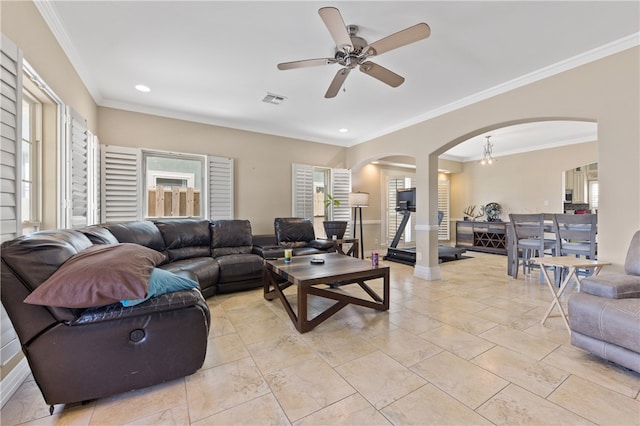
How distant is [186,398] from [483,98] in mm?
4432

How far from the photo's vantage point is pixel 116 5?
2.09m

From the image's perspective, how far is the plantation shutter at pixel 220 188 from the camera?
4633 millimetres

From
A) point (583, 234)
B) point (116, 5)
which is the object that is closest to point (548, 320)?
point (583, 234)

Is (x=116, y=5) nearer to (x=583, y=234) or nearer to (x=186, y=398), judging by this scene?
(x=186, y=398)

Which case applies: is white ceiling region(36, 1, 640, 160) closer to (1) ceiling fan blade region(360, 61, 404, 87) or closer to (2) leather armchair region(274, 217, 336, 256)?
(1) ceiling fan blade region(360, 61, 404, 87)

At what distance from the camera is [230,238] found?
4.18 meters

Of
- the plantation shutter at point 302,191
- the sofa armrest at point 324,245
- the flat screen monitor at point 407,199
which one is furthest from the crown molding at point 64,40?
the flat screen monitor at point 407,199

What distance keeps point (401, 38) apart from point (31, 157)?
321 centimetres

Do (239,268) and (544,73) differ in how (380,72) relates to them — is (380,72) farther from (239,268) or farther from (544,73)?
(239,268)

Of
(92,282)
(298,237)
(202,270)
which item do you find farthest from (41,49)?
(298,237)

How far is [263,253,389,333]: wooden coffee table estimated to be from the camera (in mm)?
2443

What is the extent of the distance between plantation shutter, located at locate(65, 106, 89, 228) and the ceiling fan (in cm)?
217

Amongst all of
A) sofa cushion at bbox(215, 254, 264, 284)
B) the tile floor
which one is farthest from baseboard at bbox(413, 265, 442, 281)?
sofa cushion at bbox(215, 254, 264, 284)

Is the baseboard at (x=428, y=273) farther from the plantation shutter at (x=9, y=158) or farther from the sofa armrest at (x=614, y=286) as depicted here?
the plantation shutter at (x=9, y=158)
